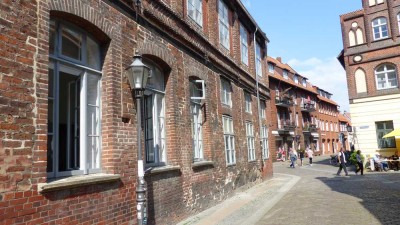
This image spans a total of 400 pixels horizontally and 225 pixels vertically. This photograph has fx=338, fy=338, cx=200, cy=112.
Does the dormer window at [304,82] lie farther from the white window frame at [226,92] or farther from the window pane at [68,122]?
the window pane at [68,122]

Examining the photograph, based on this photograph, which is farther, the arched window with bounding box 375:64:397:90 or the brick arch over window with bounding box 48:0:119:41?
the arched window with bounding box 375:64:397:90

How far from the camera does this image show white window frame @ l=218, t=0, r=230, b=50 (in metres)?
13.2

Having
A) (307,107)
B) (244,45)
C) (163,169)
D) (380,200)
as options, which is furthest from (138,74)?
(307,107)

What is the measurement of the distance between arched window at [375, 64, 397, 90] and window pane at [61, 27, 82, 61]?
23.4 m

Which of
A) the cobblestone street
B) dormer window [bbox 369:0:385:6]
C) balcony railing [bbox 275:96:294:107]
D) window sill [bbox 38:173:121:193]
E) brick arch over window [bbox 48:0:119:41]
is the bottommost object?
the cobblestone street

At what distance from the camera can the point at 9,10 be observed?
427cm

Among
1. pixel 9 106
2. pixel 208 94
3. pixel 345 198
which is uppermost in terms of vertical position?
pixel 208 94

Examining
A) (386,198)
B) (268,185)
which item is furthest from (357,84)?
(386,198)

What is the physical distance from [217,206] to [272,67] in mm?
33982

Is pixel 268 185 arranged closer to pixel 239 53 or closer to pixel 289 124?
pixel 239 53

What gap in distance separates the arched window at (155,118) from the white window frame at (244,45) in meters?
8.44

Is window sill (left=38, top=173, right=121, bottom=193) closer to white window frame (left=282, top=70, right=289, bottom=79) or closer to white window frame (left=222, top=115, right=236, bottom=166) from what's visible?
white window frame (left=222, top=115, right=236, bottom=166)

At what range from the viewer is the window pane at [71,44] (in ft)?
18.0

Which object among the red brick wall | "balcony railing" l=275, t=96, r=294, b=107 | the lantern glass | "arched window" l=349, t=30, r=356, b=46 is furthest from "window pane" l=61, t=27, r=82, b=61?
"balcony railing" l=275, t=96, r=294, b=107
